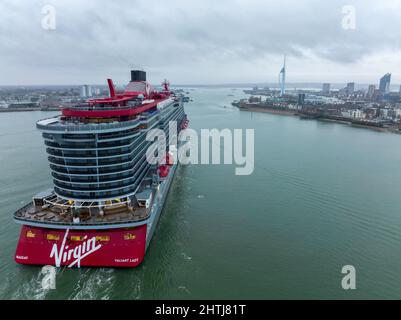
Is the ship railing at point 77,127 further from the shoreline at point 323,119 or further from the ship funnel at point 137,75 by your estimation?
the shoreline at point 323,119

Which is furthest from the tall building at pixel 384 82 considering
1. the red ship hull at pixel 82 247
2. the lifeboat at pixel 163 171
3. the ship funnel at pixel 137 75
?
the red ship hull at pixel 82 247

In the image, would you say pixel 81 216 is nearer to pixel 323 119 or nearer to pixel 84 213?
pixel 84 213

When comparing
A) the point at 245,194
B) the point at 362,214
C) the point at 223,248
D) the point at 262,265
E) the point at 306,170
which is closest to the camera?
the point at 262,265

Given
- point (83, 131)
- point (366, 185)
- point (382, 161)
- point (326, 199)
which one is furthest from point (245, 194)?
point (382, 161)

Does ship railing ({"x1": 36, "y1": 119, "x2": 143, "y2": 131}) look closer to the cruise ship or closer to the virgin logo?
the cruise ship

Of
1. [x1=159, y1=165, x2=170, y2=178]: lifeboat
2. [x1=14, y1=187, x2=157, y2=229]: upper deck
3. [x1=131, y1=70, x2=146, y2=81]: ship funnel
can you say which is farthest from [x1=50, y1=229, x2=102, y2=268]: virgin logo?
[x1=131, y1=70, x2=146, y2=81]: ship funnel

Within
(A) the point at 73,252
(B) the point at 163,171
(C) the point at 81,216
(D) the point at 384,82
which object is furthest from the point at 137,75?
(D) the point at 384,82

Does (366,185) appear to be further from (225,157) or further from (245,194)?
(225,157)

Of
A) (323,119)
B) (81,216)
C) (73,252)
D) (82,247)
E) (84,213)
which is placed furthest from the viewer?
(323,119)
